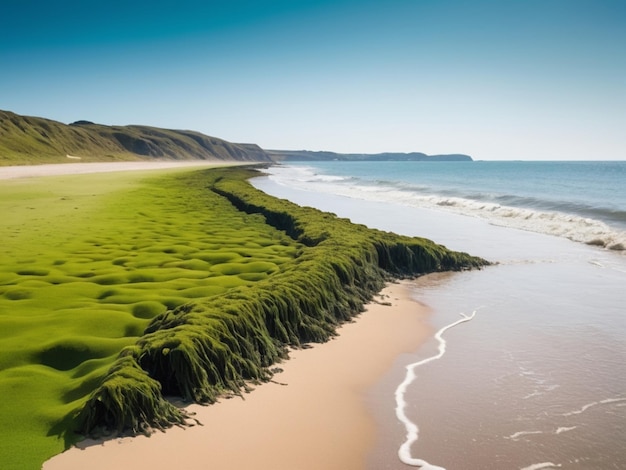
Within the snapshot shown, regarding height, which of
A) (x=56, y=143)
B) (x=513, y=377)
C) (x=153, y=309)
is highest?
(x=56, y=143)

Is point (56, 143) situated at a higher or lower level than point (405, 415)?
higher

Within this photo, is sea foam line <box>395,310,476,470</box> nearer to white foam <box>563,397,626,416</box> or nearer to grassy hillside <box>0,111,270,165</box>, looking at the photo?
white foam <box>563,397,626,416</box>

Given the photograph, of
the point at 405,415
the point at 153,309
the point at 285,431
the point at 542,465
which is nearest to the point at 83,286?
the point at 153,309

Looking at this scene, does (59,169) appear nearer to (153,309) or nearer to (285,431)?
(153,309)

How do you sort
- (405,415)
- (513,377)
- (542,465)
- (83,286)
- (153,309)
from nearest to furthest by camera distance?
(542,465)
(405,415)
(513,377)
(153,309)
(83,286)

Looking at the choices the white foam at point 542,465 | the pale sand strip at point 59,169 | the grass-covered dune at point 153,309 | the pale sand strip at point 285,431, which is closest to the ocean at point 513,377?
the white foam at point 542,465

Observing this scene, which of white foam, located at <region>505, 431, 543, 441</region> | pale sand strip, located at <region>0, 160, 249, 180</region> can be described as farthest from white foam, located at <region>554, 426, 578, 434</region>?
pale sand strip, located at <region>0, 160, 249, 180</region>

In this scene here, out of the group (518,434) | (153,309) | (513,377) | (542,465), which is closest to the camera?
(542,465)
